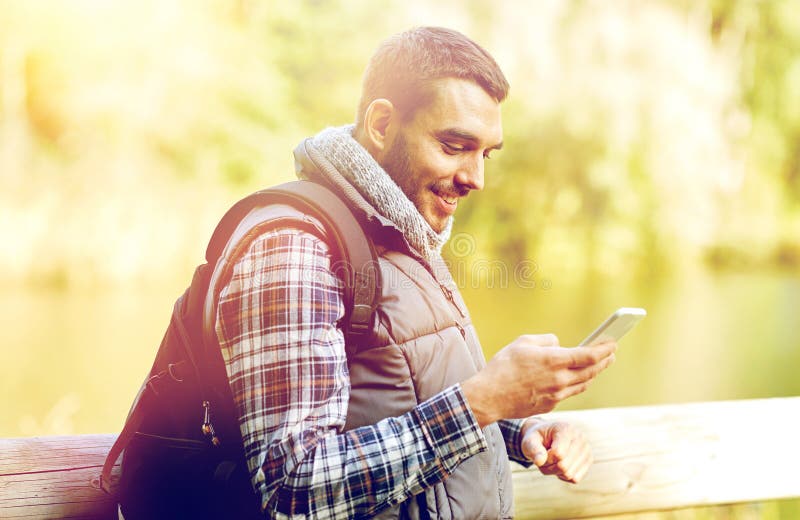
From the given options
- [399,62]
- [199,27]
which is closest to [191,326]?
[399,62]

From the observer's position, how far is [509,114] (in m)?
9.30

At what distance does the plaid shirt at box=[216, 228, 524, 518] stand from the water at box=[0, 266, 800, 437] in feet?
22.5

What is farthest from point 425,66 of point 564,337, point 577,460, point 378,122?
point 564,337

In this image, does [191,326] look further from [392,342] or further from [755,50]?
[755,50]

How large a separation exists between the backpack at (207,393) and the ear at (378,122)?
0.80 ft

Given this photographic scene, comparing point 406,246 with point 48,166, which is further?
point 48,166

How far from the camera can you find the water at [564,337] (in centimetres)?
783

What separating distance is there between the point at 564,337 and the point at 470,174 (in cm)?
866

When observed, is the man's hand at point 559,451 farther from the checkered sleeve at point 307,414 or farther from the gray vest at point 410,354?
the checkered sleeve at point 307,414

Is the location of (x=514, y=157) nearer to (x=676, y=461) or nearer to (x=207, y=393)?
(x=676, y=461)

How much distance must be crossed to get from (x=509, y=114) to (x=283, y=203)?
8.51 meters

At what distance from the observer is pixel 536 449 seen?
1341 mm

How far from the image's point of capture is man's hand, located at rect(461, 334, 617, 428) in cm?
105

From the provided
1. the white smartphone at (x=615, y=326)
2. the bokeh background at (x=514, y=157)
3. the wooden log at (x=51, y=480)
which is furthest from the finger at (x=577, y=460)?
the bokeh background at (x=514, y=157)
